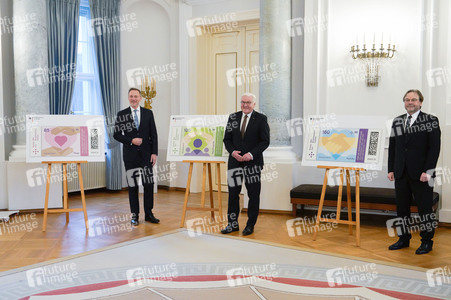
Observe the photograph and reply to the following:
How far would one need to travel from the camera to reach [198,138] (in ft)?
19.4

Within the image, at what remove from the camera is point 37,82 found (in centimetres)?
685

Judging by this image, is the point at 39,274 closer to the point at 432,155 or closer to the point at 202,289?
the point at 202,289

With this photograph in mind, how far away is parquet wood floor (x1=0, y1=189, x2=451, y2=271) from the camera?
15.2ft

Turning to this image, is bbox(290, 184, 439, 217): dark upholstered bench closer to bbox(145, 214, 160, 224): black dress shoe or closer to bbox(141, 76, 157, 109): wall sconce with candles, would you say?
bbox(145, 214, 160, 224): black dress shoe

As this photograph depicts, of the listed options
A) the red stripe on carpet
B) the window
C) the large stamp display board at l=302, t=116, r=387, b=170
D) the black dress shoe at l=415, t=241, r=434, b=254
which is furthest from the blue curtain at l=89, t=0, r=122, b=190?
the black dress shoe at l=415, t=241, r=434, b=254

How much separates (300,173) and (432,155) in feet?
8.41

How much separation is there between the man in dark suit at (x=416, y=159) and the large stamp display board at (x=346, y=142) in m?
0.26

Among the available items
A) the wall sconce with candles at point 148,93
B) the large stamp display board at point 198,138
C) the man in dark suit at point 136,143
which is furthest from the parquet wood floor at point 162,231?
the wall sconce with candles at point 148,93

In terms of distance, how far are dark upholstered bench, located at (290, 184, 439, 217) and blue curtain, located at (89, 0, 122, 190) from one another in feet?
12.1

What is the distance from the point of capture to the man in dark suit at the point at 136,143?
5859mm

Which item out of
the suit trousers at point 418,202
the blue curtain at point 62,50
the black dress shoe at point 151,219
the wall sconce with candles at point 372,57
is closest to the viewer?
the suit trousers at point 418,202

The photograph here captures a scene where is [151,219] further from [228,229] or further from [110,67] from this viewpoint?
[110,67]

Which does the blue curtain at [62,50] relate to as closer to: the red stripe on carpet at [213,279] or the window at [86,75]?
the window at [86,75]

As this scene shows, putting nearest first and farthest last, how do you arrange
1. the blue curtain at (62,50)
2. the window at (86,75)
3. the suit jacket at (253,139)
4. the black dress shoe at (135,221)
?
the suit jacket at (253,139) < the black dress shoe at (135,221) < the blue curtain at (62,50) < the window at (86,75)
